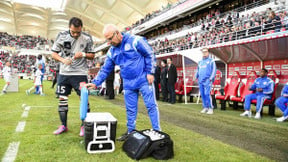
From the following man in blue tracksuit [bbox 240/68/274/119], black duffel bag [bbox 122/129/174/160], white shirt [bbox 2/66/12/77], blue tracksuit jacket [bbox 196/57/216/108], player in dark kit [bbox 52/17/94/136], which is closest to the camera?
black duffel bag [bbox 122/129/174/160]

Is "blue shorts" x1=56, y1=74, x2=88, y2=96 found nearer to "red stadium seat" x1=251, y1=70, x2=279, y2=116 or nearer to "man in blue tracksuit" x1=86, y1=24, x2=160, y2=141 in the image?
"man in blue tracksuit" x1=86, y1=24, x2=160, y2=141

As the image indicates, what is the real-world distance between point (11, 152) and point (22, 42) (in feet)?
244

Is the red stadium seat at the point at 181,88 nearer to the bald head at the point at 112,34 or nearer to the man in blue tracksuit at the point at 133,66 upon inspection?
the man in blue tracksuit at the point at 133,66

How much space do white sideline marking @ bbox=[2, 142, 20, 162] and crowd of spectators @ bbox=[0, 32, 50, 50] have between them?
2581 inches

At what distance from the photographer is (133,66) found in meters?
3.26

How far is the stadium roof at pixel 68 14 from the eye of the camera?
157 feet

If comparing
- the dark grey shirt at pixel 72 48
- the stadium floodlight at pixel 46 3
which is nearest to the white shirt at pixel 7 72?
the dark grey shirt at pixel 72 48

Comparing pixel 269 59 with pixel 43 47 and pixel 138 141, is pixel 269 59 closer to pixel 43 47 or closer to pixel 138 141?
pixel 138 141

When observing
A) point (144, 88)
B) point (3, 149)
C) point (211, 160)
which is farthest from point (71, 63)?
point (211, 160)

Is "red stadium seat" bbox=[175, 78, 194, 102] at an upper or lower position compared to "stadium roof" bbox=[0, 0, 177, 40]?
lower

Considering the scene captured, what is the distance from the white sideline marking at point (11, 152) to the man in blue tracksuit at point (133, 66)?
1.22 meters

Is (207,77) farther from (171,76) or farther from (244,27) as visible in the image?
(244,27)

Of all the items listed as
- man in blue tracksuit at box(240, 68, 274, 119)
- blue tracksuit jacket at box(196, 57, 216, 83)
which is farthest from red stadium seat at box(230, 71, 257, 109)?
blue tracksuit jacket at box(196, 57, 216, 83)

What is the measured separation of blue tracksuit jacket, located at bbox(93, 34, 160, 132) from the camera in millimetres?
3258
